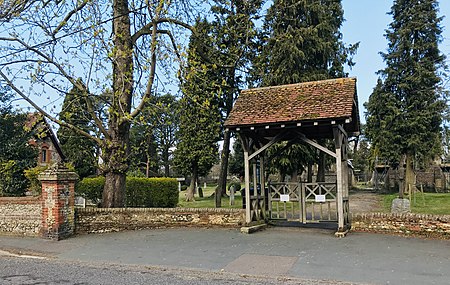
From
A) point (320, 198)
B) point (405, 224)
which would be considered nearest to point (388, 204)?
point (405, 224)

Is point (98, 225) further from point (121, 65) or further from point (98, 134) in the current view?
point (121, 65)

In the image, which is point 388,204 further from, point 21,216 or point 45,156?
point 45,156

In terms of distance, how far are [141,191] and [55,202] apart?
9.23 metres

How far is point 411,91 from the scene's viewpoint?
29.2 m

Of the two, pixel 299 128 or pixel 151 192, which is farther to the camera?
pixel 151 192

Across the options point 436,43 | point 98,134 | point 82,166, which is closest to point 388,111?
point 436,43

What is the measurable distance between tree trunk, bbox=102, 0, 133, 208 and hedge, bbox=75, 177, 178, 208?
6789 mm

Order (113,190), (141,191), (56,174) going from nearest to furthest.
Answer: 1. (56,174)
2. (113,190)
3. (141,191)

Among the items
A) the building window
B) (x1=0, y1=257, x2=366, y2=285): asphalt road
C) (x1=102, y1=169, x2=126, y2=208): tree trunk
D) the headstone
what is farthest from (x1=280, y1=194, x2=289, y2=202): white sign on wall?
the building window

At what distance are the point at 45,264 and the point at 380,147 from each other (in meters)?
26.4

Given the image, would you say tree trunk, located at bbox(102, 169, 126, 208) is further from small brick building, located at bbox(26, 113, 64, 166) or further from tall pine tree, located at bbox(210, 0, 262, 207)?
tall pine tree, located at bbox(210, 0, 262, 207)

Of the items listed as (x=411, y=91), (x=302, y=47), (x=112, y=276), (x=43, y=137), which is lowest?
(x=112, y=276)

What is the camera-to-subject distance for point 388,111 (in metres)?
29.5

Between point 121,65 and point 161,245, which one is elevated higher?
point 121,65
